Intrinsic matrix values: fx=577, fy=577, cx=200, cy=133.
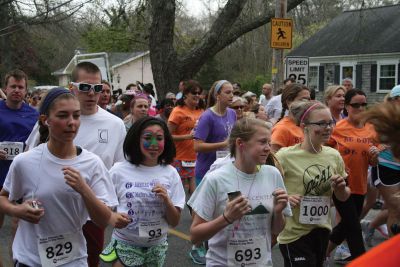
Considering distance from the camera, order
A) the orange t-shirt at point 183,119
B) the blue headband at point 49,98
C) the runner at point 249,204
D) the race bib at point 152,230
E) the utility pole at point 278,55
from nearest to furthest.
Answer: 1. the blue headband at point 49,98
2. the runner at point 249,204
3. the race bib at point 152,230
4. the orange t-shirt at point 183,119
5. the utility pole at point 278,55

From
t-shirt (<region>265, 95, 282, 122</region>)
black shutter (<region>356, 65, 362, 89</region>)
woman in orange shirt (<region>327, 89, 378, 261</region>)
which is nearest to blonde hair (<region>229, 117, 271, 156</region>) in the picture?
woman in orange shirt (<region>327, 89, 378, 261</region>)

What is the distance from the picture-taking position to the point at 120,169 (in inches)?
169

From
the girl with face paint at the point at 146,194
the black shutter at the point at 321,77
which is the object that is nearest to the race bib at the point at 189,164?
the girl with face paint at the point at 146,194

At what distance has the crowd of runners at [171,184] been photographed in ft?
11.4

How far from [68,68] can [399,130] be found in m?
65.4

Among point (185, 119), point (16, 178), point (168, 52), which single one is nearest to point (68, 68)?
point (168, 52)

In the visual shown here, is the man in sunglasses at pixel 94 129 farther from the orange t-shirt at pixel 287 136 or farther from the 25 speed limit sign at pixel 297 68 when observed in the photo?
the 25 speed limit sign at pixel 297 68

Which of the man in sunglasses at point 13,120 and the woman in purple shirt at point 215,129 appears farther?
the woman in purple shirt at point 215,129

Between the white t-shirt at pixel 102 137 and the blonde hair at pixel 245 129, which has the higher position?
the blonde hair at pixel 245 129

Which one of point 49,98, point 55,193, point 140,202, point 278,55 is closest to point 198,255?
point 140,202

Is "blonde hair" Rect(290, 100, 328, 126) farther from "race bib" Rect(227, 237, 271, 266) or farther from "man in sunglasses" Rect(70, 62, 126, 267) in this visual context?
"man in sunglasses" Rect(70, 62, 126, 267)

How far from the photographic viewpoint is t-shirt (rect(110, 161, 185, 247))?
4219mm

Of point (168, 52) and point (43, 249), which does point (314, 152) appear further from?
point (168, 52)

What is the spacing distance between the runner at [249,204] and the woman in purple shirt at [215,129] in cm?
239
